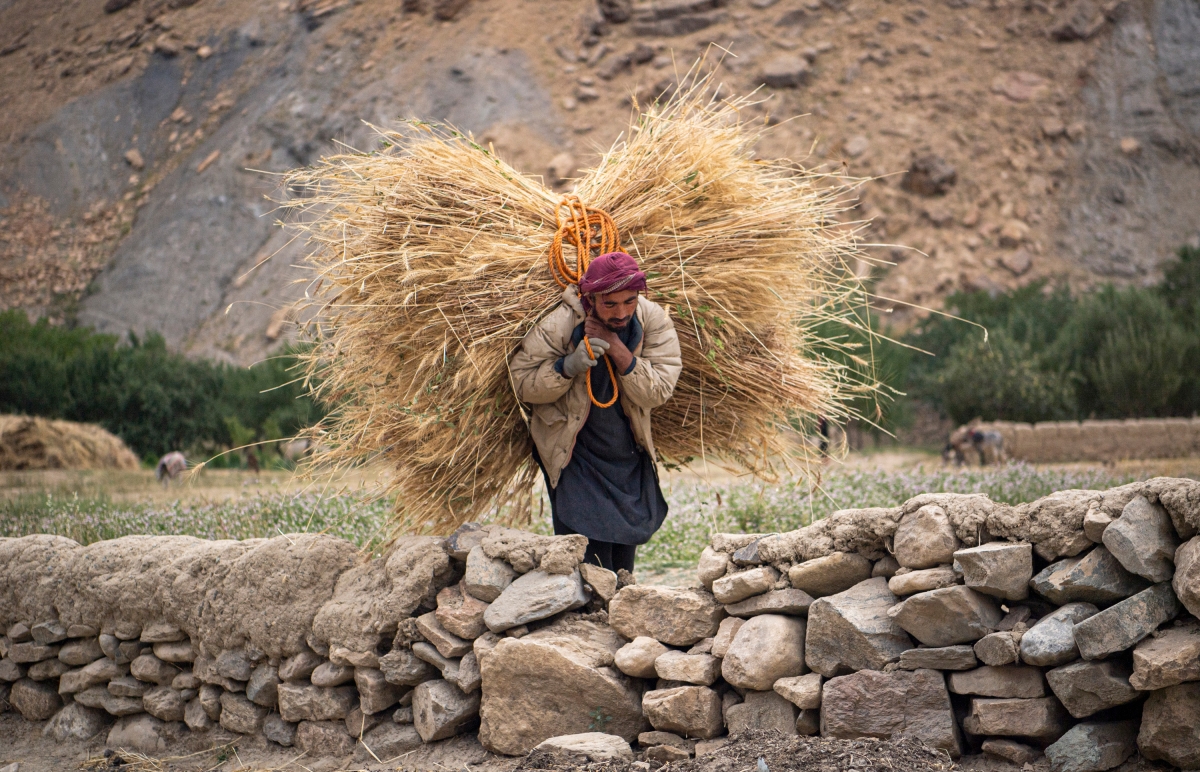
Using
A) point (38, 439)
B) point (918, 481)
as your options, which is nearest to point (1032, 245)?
point (918, 481)

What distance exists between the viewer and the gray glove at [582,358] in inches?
→ 110

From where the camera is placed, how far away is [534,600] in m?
2.79

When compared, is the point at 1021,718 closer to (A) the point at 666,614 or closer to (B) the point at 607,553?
(A) the point at 666,614

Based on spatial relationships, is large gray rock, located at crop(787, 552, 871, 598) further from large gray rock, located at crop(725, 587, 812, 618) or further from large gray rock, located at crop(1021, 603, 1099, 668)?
large gray rock, located at crop(1021, 603, 1099, 668)

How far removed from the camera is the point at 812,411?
321 centimetres

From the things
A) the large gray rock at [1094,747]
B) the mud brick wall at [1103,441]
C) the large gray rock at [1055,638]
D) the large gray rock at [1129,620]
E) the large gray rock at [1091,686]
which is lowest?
the mud brick wall at [1103,441]

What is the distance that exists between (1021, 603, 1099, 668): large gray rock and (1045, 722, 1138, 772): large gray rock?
0.16 m

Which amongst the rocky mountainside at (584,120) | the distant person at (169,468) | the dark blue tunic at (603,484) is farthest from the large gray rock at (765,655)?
the rocky mountainside at (584,120)

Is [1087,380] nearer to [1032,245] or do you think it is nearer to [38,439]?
[1032,245]

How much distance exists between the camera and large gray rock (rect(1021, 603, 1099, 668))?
7.02 ft

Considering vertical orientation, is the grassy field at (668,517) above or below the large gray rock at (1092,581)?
below

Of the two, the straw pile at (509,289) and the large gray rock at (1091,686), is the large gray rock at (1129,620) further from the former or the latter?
the straw pile at (509,289)

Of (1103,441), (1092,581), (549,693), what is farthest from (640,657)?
(1103,441)

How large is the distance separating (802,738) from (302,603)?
68.3 inches
